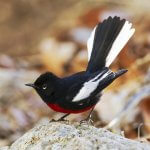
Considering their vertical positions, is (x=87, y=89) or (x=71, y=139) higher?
(x=87, y=89)

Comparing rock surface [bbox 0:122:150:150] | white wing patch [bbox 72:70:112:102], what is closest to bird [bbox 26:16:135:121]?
white wing patch [bbox 72:70:112:102]

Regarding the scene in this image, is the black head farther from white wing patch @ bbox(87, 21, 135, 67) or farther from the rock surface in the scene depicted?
white wing patch @ bbox(87, 21, 135, 67)

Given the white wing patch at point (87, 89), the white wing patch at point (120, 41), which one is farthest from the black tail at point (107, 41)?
the white wing patch at point (87, 89)

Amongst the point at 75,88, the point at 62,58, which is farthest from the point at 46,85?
the point at 62,58

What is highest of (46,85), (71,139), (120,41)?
(120,41)

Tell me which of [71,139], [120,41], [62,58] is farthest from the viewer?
[62,58]

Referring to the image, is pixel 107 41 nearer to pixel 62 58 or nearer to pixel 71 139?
pixel 71 139

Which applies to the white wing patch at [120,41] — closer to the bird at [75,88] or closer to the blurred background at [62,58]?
the bird at [75,88]
